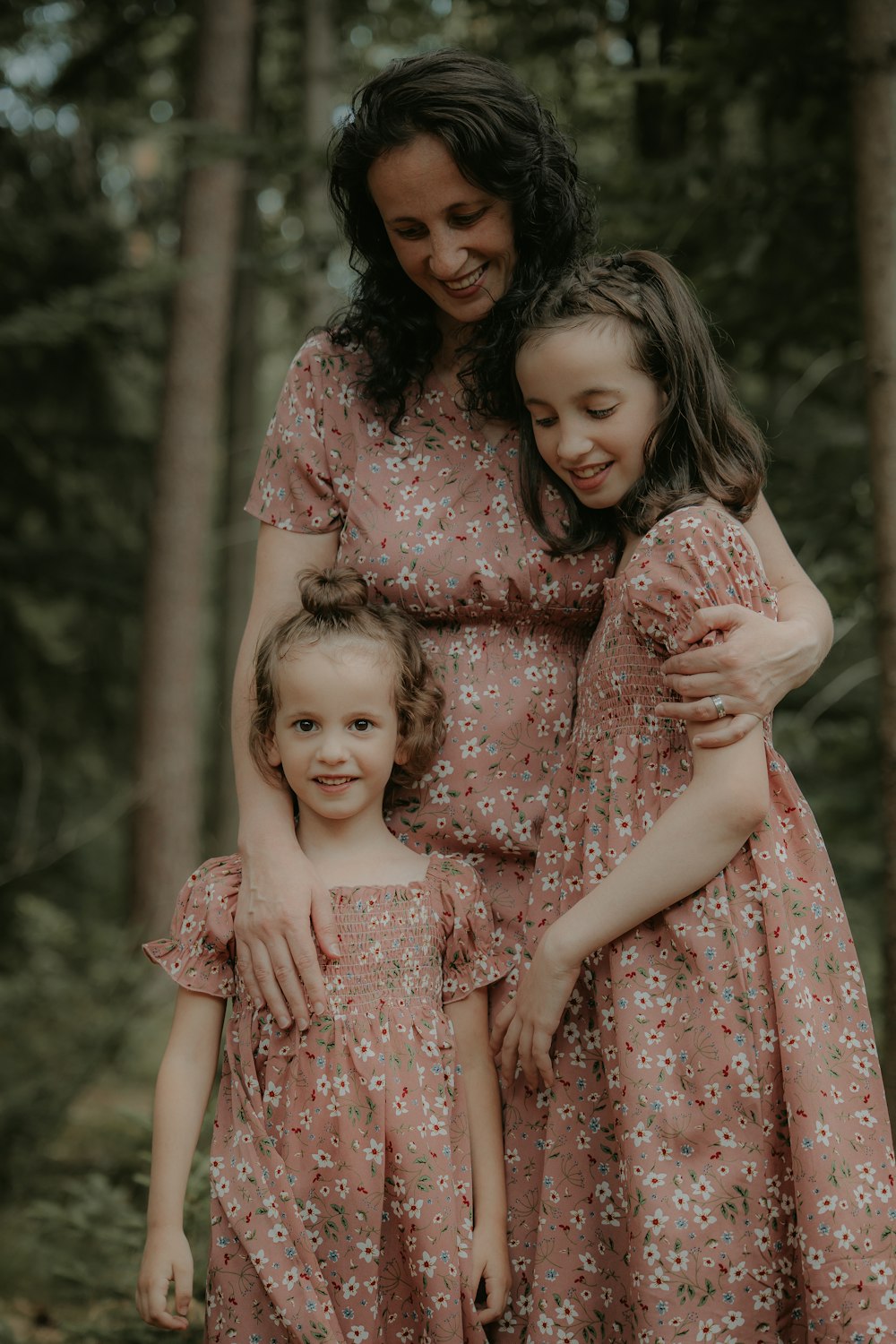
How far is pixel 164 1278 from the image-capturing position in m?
2.01

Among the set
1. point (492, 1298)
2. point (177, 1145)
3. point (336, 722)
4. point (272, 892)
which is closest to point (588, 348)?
point (336, 722)

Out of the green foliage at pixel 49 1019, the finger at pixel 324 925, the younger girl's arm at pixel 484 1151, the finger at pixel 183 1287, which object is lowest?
the green foliage at pixel 49 1019

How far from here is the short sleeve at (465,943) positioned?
2188 millimetres

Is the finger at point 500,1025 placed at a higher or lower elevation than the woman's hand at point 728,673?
lower

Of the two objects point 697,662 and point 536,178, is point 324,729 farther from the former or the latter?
point 536,178

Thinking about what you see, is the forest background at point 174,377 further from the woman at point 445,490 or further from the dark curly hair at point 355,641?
the dark curly hair at point 355,641

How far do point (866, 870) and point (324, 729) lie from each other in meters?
3.17

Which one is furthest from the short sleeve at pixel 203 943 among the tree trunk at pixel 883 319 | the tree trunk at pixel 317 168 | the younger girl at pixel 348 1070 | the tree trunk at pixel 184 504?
the tree trunk at pixel 317 168

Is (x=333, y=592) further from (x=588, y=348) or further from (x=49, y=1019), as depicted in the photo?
(x=49, y=1019)

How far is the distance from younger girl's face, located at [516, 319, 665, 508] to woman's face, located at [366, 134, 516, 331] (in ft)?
0.69

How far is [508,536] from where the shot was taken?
227 centimetres

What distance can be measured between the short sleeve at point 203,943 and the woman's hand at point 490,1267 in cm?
61

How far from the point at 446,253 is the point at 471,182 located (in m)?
0.13

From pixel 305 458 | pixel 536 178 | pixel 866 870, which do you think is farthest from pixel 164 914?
pixel 536 178
